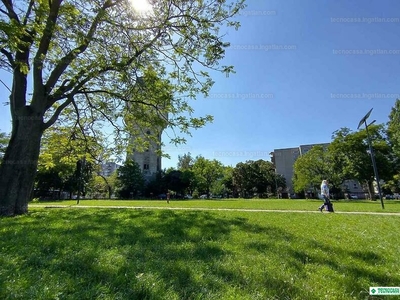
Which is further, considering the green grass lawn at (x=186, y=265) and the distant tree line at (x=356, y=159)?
the distant tree line at (x=356, y=159)

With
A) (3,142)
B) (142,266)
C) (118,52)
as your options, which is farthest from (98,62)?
(3,142)

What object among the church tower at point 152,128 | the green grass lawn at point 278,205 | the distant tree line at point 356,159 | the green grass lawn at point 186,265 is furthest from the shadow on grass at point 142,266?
the distant tree line at point 356,159

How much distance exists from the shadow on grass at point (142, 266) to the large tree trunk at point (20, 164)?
14.1ft

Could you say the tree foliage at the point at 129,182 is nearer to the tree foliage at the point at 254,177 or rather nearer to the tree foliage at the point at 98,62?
the tree foliage at the point at 254,177

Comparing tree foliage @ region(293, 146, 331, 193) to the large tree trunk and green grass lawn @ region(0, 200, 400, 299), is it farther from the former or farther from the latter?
the large tree trunk

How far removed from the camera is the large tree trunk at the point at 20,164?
8881mm

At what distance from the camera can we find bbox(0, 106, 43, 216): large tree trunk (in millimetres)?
8881

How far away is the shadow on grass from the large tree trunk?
4.31 meters

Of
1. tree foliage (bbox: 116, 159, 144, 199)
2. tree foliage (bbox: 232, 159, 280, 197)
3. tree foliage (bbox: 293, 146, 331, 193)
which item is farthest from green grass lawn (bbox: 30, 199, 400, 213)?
tree foliage (bbox: 232, 159, 280, 197)

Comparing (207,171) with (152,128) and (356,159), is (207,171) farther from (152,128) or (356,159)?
(152,128)

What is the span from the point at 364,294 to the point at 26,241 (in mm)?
5576

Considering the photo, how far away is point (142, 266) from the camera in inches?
133

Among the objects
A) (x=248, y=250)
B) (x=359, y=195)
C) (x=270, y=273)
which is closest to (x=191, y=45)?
(x=248, y=250)

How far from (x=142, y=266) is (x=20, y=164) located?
8.68 metres
